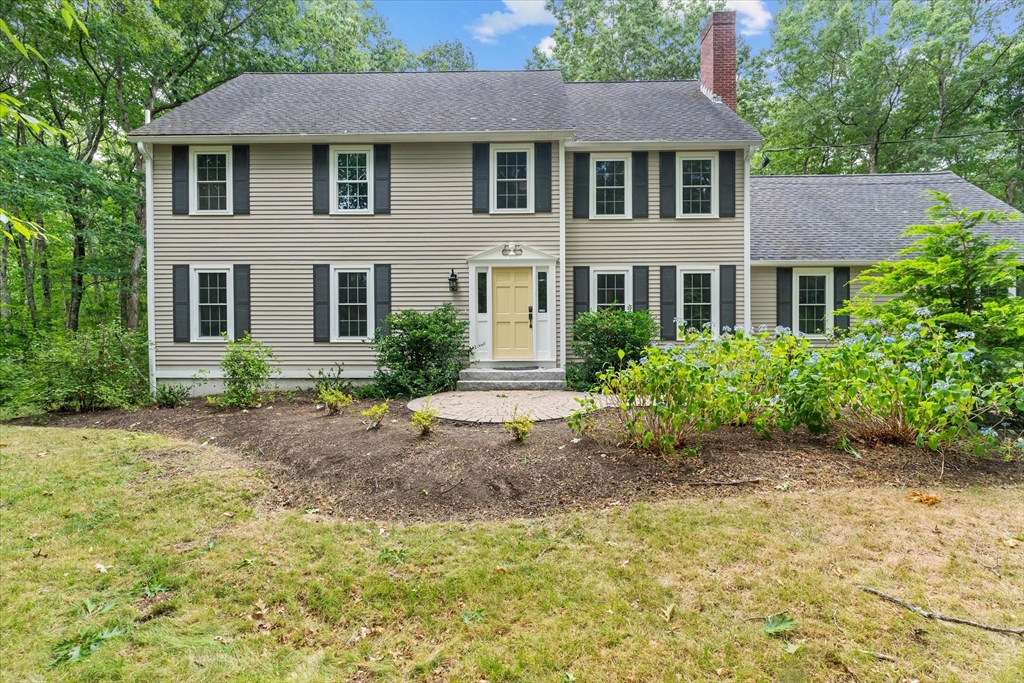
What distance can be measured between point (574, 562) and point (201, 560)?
2674 millimetres

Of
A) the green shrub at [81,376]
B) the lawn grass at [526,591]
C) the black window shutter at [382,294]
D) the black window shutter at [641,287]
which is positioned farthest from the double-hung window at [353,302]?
the lawn grass at [526,591]

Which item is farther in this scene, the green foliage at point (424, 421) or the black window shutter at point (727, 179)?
the black window shutter at point (727, 179)

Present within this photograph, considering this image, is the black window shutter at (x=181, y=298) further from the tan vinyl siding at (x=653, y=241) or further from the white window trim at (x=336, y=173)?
the tan vinyl siding at (x=653, y=241)

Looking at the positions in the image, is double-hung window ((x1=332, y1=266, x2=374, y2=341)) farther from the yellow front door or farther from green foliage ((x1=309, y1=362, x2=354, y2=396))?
the yellow front door

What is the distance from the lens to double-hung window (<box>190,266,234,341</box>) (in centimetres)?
987

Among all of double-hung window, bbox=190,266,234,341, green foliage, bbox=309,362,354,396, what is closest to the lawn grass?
green foliage, bbox=309,362,354,396

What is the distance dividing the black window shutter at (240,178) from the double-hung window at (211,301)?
1290 mm

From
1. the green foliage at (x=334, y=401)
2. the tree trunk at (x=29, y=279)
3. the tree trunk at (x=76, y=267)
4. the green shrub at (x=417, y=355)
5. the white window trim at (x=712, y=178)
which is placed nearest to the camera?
the green foliage at (x=334, y=401)

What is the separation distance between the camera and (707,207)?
10312mm

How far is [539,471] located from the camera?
441 cm

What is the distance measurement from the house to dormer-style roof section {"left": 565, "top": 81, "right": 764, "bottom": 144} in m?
0.11

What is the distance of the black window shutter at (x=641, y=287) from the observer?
10.3 meters

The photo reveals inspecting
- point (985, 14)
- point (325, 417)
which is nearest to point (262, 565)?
point (325, 417)

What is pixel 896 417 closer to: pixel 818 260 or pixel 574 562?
pixel 574 562
